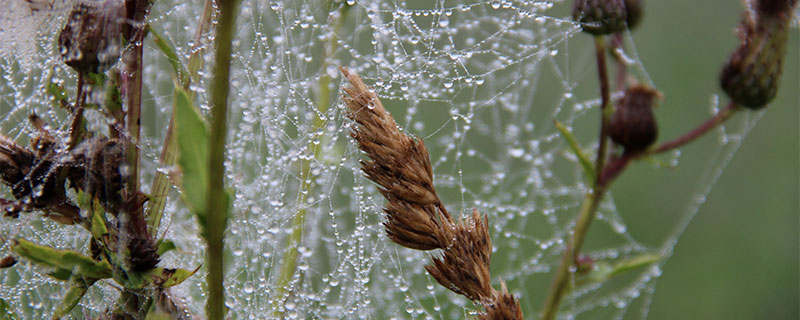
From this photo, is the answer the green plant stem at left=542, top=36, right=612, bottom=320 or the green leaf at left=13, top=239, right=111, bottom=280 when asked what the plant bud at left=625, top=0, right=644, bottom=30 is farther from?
the green leaf at left=13, top=239, right=111, bottom=280

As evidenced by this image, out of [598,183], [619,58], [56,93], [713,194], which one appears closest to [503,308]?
[56,93]

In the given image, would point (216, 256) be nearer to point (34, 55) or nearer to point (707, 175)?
point (34, 55)

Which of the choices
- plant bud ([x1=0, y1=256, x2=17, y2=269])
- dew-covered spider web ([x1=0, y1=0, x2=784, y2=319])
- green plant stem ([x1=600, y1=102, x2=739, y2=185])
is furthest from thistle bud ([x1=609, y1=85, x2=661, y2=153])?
plant bud ([x1=0, y1=256, x2=17, y2=269])

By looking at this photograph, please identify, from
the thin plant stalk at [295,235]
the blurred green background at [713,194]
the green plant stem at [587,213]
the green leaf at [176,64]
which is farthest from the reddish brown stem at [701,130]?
the blurred green background at [713,194]

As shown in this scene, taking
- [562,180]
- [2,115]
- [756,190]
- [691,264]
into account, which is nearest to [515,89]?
[562,180]

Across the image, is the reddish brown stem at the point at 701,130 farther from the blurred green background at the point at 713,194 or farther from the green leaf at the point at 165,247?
the blurred green background at the point at 713,194
